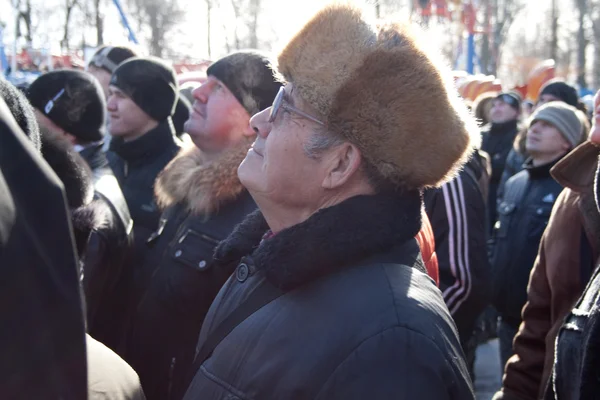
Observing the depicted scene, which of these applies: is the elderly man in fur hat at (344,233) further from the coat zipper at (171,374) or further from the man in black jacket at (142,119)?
the man in black jacket at (142,119)

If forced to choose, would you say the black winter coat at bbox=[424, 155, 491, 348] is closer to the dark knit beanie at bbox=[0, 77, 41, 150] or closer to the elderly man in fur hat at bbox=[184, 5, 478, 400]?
the elderly man in fur hat at bbox=[184, 5, 478, 400]

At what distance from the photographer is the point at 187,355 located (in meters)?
2.76

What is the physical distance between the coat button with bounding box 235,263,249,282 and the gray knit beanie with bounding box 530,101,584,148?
377 centimetres

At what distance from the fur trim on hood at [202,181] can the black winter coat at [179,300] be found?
50 mm

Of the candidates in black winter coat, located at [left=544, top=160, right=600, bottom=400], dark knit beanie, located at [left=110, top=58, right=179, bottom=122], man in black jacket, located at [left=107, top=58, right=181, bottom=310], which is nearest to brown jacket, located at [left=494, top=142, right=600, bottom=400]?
black winter coat, located at [left=544, top=160, right=600, bottom=400]

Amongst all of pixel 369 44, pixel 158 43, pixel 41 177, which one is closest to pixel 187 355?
pixel 369 44

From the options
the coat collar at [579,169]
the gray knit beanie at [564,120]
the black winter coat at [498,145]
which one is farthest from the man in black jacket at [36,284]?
the black winter coat at [498,145]

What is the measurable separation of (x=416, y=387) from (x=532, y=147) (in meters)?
3.98

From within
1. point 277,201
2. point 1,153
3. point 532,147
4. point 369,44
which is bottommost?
point 532,147

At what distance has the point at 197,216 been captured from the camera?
2.88 meters

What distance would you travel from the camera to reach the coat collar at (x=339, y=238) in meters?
1.59

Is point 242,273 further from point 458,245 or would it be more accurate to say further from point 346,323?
point 458,245

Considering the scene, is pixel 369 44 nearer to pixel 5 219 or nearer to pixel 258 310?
pixel 258 310

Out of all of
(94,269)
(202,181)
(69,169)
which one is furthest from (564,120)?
(69,169)
